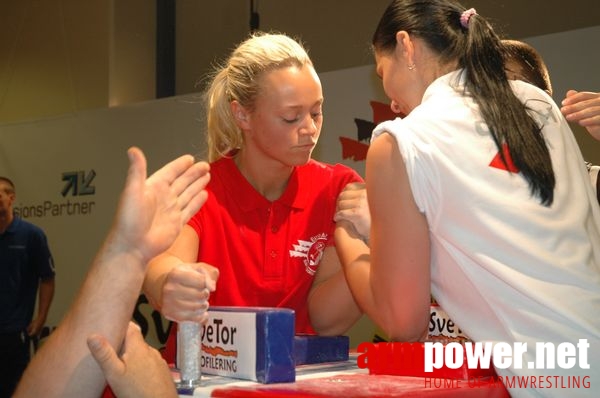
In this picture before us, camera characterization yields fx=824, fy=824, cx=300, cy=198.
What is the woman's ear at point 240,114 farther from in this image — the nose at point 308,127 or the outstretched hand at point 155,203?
the outstretched hand at point 155,203

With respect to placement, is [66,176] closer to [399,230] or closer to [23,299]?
[23,299]

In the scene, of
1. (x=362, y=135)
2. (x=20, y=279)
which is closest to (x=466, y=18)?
(x=362, y=135)

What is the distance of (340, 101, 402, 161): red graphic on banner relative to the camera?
12.2 ft

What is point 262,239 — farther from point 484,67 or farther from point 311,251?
point 484,67

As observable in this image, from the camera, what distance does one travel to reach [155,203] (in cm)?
123

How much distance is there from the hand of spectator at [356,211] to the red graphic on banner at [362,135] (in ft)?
7.16

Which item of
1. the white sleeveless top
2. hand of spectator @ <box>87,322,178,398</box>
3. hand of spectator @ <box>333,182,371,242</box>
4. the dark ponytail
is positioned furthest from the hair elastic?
hand of spectator @ <box>87,322,178,398</box>

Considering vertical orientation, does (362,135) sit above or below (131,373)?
above

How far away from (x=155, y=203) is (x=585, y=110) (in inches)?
A: 36.7

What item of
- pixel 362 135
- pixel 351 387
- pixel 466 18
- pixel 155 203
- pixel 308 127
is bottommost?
pixel 351 387

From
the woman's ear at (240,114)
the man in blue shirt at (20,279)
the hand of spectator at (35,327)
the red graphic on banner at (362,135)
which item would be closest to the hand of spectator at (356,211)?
the woman's ear at (240,114)

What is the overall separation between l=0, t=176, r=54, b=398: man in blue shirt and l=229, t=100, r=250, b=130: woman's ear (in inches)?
115

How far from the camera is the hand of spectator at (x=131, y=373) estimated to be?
1.07m

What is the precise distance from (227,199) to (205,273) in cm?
66
